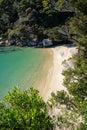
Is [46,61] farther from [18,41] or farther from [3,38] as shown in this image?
[3,38]

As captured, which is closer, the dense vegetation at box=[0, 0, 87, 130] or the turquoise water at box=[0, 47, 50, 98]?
the dense vegetation at box=[0, 0, 87, 130]

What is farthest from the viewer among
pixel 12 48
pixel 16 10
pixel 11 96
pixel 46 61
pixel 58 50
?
pixel 16 10

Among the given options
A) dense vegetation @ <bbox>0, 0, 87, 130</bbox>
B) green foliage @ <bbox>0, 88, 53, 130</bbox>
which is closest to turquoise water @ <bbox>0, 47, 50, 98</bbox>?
dense vegetation @ <bbox>0, 0, 87, 130</bbox>

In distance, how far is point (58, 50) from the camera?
6053 centimetres

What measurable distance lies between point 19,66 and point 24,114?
125 ft

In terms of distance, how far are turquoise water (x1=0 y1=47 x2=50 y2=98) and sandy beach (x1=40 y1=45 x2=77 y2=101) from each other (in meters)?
1.88

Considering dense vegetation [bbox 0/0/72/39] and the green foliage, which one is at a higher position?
the green foliage

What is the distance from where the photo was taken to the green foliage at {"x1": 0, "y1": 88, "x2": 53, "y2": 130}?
16375 mm

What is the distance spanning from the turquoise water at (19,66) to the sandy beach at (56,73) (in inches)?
73.9

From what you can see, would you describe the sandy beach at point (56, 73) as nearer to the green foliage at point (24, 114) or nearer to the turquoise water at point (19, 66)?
the turquoise water at point (19, 66)

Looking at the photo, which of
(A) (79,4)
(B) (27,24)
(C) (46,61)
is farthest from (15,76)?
(B) (27,24)

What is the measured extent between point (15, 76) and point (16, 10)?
35.0m

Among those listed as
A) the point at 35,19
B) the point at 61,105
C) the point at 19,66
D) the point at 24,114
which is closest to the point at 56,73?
the point at 19,66

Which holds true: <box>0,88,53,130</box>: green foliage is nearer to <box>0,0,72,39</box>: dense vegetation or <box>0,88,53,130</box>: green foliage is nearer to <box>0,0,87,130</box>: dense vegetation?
<box>0,0,87,130</box>: dense vegetation
